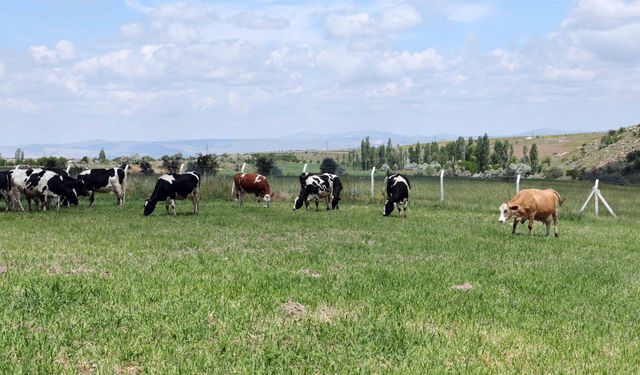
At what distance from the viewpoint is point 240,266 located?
1104cm

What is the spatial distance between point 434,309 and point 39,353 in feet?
16.8

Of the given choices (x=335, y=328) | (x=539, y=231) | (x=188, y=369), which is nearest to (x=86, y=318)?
(x=188, y=369)

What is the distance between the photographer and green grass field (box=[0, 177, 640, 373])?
6113 millimetres

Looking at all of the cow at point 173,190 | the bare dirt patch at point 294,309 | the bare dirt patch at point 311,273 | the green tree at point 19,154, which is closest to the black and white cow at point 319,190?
the cow at point 173,190

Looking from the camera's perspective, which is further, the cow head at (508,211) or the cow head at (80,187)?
the cow head at (80,187)

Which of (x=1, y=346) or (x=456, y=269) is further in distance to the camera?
(x=456, y=269)

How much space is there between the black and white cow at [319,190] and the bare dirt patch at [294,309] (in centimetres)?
1786

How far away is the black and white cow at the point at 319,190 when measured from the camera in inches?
1041

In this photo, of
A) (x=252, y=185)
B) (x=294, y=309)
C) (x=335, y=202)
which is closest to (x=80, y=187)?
(x=252, y=185)

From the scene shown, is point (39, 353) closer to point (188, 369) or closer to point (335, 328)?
point (188, 369)

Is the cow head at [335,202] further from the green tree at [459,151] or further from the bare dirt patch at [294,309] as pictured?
the green tree at [459,151]

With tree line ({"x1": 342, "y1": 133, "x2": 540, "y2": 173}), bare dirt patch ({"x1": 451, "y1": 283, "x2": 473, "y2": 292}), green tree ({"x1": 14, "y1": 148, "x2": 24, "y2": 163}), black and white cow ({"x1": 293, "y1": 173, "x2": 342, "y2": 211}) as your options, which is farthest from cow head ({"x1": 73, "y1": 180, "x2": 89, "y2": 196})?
tree line ({"x1": 342, "y1": 133, "x2": 540, "y2": 173})

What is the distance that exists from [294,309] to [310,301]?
0.47 metres

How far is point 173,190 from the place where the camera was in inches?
901
